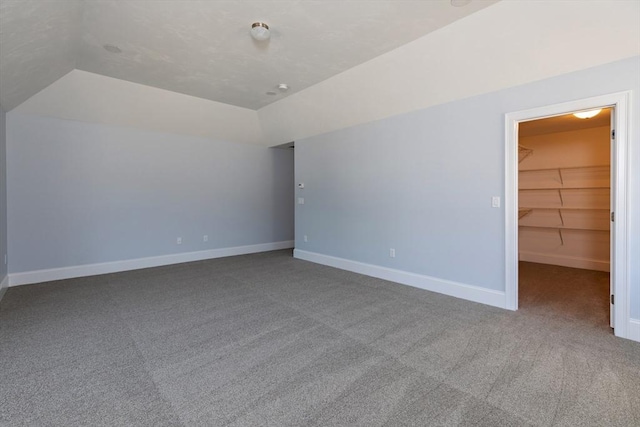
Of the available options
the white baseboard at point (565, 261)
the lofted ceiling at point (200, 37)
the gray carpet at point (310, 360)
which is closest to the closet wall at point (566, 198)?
the white baseboard at point (565, 261)

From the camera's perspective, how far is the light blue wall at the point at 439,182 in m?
2.72

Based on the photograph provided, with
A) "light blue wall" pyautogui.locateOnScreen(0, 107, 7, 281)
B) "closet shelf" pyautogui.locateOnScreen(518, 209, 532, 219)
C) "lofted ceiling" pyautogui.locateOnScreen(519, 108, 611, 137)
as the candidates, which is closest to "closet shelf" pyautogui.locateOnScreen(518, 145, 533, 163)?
"lofted ceiling" pyautogui.locateOnScreen(519, 108, 611, 137)

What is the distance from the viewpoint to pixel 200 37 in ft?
9.88

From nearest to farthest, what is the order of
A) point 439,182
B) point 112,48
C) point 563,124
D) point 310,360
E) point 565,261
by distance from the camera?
point 310,360 → point 112,48 → point 439,182 → point 563,124 → point 565,261

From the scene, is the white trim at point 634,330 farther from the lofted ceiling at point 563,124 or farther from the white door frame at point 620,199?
the lofted ceiling at point 563,124

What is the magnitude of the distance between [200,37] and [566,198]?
20.9 ft

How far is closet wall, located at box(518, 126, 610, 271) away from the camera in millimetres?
4984

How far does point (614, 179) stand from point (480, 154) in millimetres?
1151

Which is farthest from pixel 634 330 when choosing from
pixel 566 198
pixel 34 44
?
pixel 34 44

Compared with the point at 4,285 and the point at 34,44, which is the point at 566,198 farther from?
the point at 4,285

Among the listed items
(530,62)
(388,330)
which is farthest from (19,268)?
(530,62)

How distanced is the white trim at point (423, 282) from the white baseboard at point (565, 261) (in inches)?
125

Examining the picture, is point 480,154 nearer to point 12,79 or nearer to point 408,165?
point 408,165

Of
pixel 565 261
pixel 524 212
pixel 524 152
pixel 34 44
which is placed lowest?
pixel 565 261
